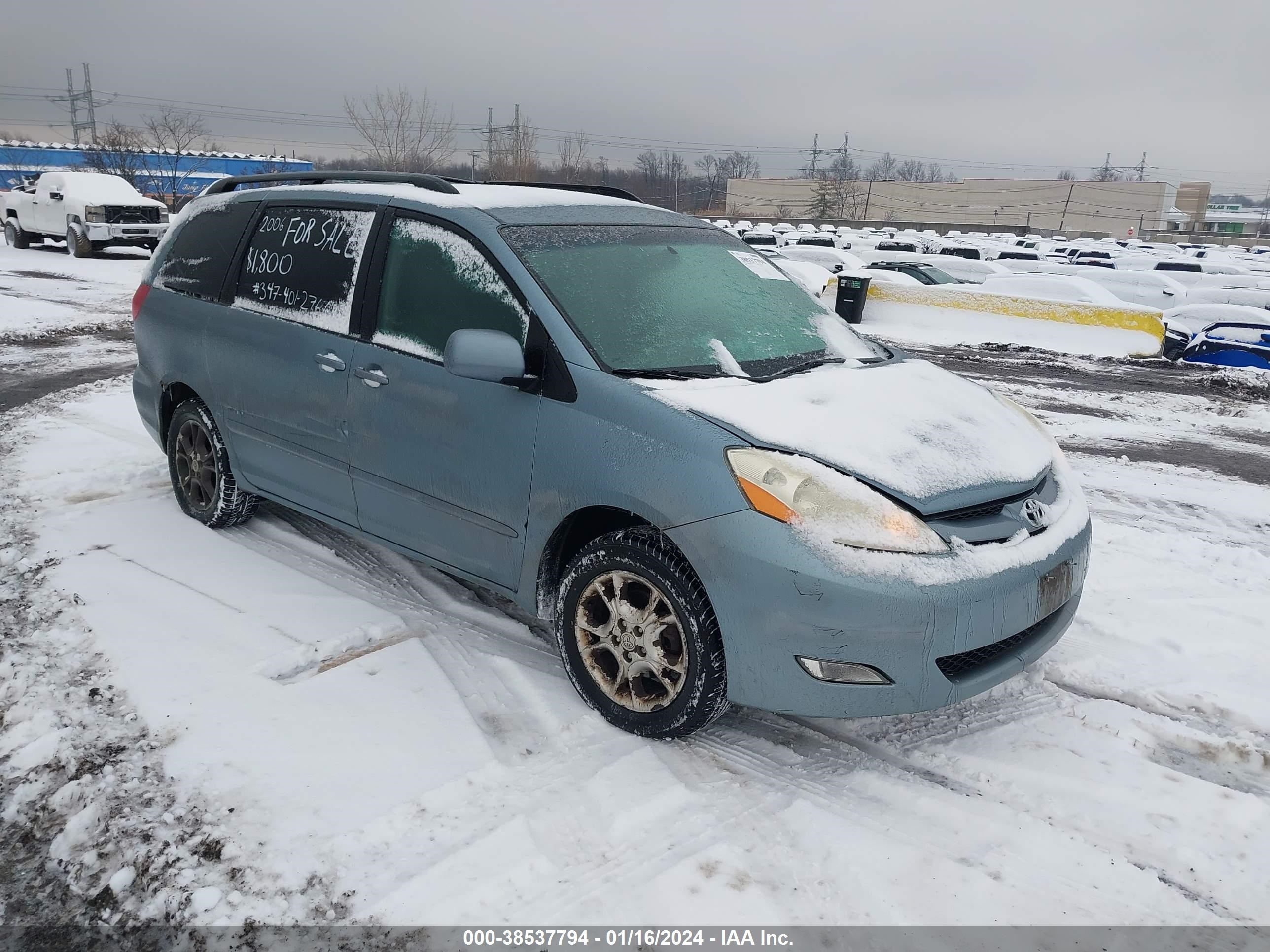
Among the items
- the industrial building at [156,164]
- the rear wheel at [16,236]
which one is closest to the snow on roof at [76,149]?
the industrial building at [156,164]

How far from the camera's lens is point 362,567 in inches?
179

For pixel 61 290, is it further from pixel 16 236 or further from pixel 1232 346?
pixel 1232 346

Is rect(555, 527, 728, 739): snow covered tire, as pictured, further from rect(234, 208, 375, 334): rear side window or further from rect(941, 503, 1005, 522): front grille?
rect(234, 208, 375, 334): rear side window

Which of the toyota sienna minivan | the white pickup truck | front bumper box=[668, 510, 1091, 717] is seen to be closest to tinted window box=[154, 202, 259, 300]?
the toyota sienna minivan

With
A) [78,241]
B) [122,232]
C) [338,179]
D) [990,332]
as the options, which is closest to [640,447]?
[338,179]

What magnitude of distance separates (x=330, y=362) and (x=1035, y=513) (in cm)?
293

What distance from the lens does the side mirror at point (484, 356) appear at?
3.14m

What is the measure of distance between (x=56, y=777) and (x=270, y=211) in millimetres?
2848

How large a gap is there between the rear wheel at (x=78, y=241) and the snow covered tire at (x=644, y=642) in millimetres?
21723

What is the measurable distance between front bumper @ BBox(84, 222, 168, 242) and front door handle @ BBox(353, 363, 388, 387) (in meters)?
19.3

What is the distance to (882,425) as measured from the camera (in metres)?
3.14

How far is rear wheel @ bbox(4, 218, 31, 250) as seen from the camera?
22.5 m

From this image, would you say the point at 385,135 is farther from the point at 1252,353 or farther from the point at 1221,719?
the point at 1221,719

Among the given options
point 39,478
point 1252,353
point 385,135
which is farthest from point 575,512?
point 385,135
